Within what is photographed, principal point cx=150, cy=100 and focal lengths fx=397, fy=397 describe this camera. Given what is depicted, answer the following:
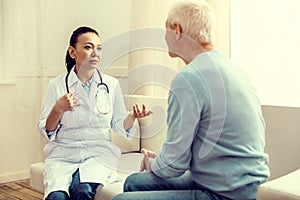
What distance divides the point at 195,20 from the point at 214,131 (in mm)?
374

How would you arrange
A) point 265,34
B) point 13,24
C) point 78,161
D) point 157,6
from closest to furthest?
point 78,161 < point 265,34 < point 157,6 < point 13,24

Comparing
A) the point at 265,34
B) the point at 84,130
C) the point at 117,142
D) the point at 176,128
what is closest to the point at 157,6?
the point at 265,34

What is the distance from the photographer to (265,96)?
89.8 inches

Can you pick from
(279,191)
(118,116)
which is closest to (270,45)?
(118,116)

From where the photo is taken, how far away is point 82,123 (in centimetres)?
195

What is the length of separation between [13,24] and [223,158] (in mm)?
2463

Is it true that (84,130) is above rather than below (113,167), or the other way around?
above

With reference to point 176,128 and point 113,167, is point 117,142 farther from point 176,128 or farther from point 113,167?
point 176,128

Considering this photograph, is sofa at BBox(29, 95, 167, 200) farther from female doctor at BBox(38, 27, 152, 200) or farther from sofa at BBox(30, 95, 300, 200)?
female doctor at BBox(38, 27, 152, 200)

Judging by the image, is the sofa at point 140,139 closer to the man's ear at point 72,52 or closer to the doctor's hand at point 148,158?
the man's ear at point 72,52

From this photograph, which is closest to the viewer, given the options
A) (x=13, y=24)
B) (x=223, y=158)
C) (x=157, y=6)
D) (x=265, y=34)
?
(x=223, y=158)

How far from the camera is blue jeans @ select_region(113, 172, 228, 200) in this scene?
130cm

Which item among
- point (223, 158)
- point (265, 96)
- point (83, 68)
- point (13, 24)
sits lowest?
point (223, 158)

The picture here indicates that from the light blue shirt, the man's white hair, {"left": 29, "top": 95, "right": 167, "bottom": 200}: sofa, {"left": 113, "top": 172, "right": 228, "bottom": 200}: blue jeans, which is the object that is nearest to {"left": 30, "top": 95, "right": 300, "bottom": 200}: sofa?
{"left": 29, "top": 95, "right": 167, "bottom": 200}: sofa
